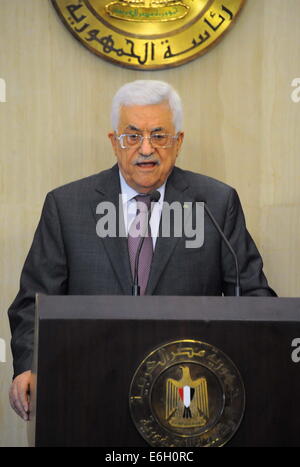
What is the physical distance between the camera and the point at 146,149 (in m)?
2.90

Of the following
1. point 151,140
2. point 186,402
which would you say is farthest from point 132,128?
point 186,402

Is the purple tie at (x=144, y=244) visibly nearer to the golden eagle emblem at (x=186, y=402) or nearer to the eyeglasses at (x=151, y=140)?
the eyeglasses at (x=151, y=140)

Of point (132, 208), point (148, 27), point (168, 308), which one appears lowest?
point (168, 308)

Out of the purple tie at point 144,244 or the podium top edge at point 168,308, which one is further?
the purple tie at point 144,244

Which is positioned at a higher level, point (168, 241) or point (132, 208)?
point (132, 208)

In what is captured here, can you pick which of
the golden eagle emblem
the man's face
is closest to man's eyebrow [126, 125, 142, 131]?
the man's face

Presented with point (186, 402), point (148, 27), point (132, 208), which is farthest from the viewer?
point (148, 27)

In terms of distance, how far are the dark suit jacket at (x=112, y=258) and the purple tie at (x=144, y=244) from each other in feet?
0.12

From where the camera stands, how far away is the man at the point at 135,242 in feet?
9.43

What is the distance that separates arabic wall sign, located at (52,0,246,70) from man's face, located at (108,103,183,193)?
0.62 m

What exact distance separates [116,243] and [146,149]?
1.21ft

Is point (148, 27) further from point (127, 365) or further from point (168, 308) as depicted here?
point (127, 365)

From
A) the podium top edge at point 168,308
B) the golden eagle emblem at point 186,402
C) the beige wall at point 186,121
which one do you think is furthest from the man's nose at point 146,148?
the golden eagle emblem at point 186,402

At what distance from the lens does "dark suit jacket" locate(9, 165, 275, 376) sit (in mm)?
2863
